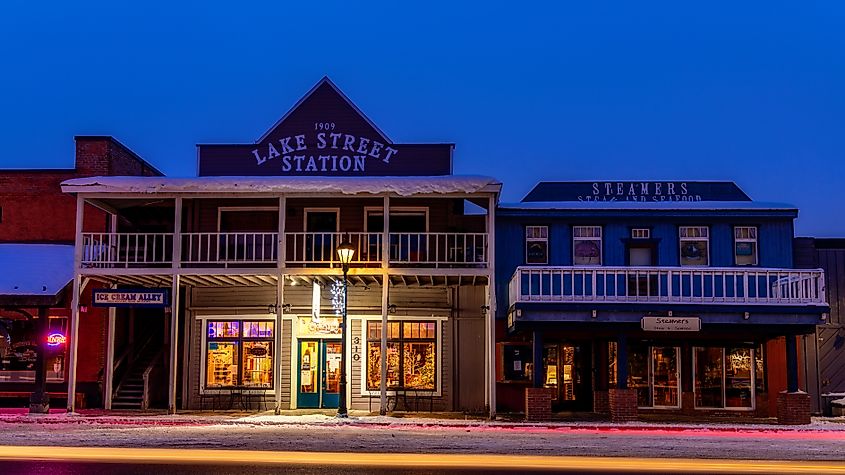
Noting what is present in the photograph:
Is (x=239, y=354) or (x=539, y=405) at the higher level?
(x=239, y=354)

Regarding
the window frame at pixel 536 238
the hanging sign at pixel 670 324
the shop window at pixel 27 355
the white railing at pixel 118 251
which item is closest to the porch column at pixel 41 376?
the white railing at pixel 118 251

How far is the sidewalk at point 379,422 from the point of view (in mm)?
19594

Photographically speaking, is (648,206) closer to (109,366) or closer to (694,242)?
(694,242)

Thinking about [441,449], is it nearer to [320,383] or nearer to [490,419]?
[490,419]

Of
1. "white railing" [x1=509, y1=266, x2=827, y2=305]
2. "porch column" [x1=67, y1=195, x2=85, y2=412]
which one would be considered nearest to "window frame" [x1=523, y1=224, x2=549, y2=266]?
"white railing" [x1=509, y1=266, x2=827, y2=305]

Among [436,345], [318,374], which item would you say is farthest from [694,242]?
[318,374]

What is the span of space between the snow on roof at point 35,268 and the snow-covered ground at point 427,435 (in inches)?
133

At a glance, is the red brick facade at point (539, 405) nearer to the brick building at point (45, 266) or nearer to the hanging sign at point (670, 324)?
the hanging sign at point (670, 324)

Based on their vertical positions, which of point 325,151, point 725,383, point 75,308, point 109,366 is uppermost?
point 325,151

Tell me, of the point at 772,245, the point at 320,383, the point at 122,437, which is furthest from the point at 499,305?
the point at 122,437

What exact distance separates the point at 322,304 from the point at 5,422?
819 centimetres

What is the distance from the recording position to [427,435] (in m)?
17.4

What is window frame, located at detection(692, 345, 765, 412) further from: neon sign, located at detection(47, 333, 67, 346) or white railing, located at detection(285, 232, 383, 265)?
neon sign, located at detection(47, 333, 67, 346)

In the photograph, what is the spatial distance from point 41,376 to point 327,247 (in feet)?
25.3
